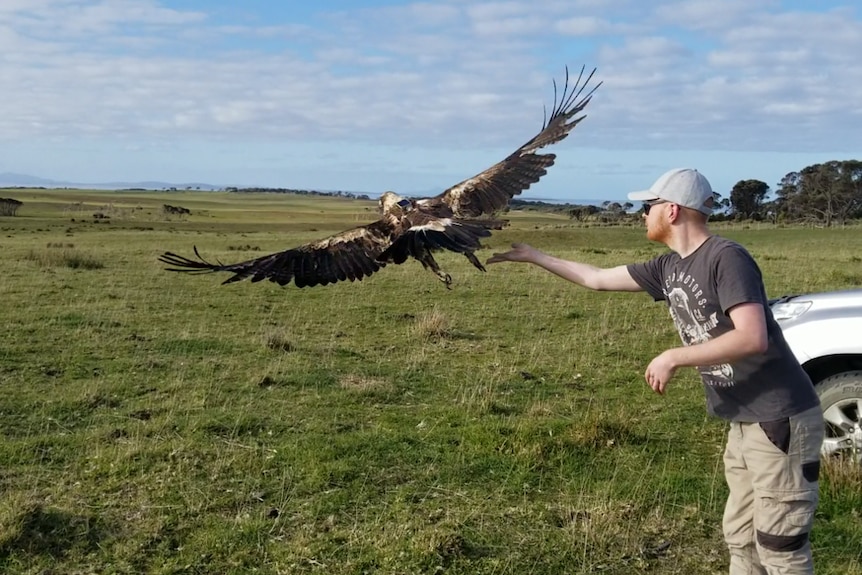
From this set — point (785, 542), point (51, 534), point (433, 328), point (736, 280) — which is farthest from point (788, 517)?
point (433, 328)

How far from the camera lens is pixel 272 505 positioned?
5.16 metres

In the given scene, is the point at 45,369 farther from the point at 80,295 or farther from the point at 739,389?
the point at 739,389

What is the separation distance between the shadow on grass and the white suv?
4.54 metres

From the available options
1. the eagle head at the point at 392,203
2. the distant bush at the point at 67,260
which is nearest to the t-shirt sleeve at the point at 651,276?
the eagle head at the point at 392,203

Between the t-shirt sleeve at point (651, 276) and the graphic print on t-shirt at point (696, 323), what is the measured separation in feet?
0.91

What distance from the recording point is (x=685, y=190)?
3.24 meters

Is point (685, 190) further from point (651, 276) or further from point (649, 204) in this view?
point (651, 276)

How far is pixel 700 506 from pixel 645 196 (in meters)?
2.60

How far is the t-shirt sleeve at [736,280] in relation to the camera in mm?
2951

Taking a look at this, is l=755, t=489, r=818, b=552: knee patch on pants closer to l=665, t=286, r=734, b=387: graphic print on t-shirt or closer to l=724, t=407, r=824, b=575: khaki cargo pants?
l=724, t=407, r=824, b=575: khaki cargo pants

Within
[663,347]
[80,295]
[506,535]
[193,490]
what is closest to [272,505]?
[193,490]

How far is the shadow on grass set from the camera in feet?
14.9

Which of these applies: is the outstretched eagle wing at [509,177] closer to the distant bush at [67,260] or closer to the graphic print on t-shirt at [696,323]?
the graphic print on t-shirt at [696,323]

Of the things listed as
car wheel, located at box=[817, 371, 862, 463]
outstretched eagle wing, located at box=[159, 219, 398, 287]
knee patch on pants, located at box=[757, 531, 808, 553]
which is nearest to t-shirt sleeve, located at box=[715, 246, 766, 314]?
knee patch on pants, located at box=[757, 531, 808, 553]
